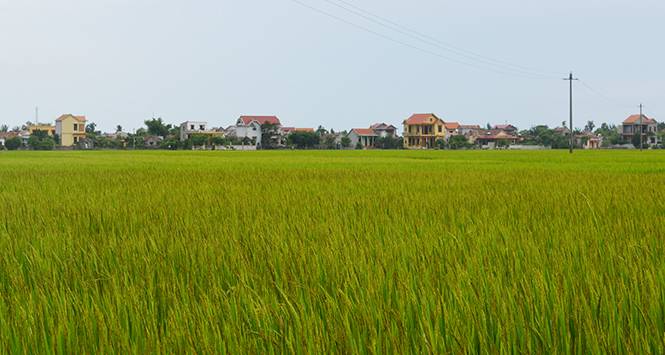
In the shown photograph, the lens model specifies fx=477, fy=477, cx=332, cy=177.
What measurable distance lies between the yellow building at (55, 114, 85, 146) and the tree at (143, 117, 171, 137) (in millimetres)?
9708

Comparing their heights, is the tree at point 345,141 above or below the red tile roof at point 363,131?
below

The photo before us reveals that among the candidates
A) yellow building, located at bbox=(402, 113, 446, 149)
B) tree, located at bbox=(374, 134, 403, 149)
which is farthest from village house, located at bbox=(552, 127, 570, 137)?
tree, located at bbox=(374, 134, 403, 149)

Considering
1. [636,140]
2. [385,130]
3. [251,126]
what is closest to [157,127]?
[251,126]

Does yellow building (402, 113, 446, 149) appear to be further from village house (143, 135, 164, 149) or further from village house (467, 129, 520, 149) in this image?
village house (143, 135, 164, 149)

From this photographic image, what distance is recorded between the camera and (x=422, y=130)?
7131 centimetres

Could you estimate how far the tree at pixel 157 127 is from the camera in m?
74.4

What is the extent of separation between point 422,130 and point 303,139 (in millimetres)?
19511

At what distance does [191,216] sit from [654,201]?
384cm

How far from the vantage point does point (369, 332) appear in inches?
45.3

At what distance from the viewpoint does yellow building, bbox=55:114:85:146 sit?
71.5 meters

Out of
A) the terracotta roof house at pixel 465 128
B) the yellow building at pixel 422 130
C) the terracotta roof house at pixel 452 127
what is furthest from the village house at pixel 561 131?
the yellow building at pixel 422 130

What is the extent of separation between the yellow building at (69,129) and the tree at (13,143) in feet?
50.9

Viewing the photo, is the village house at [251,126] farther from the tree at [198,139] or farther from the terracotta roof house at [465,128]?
the terracotta roof house at [465,128]

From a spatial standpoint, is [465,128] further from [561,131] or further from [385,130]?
[385,130]
